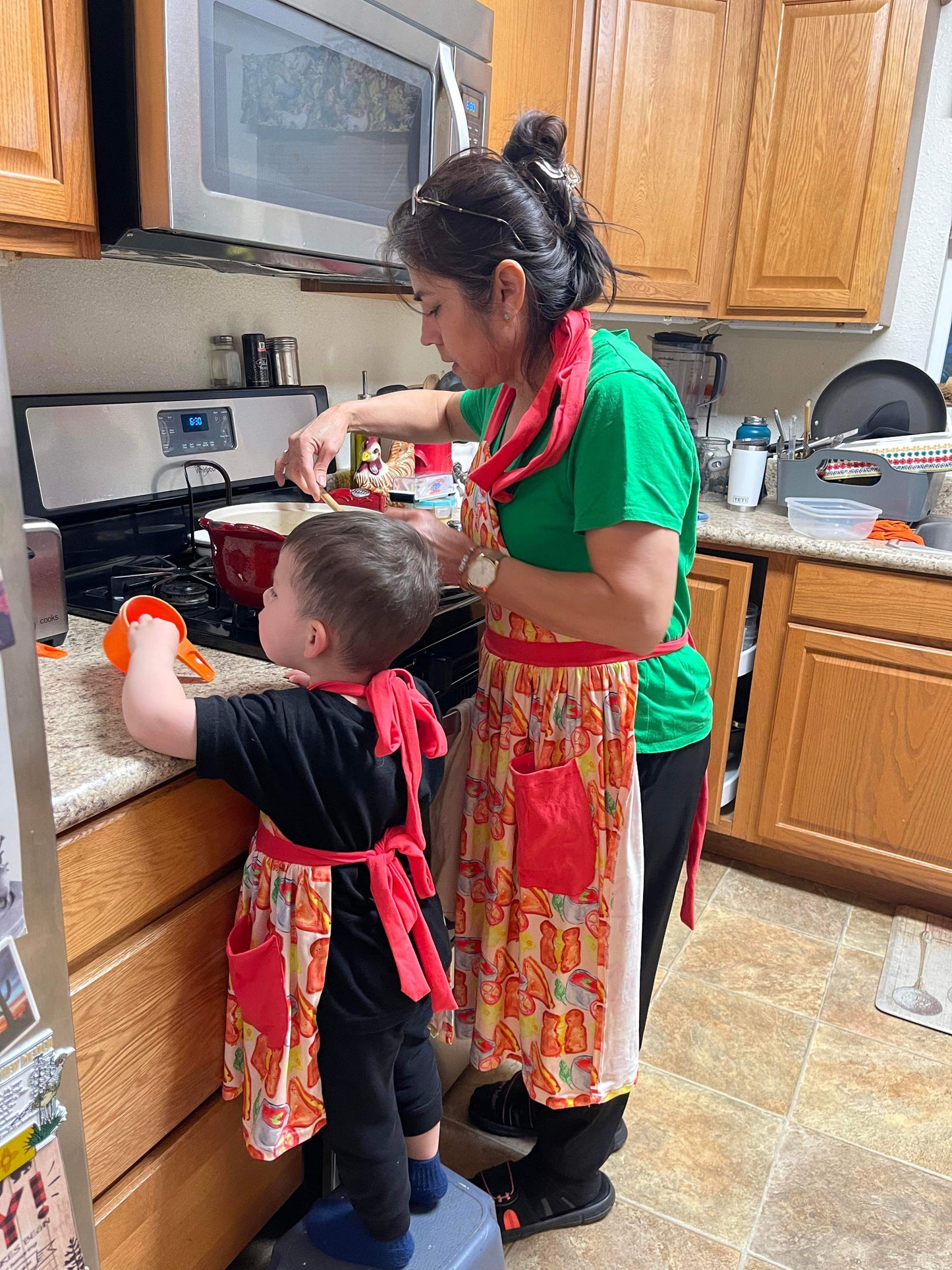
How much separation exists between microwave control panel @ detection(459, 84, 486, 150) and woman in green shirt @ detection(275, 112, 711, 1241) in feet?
1.72

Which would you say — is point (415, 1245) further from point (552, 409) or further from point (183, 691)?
point (552, 409)

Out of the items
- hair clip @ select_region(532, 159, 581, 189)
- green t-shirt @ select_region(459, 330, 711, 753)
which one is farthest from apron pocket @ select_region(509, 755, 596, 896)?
hair clip @ select_region(532, 159, 581, 189)

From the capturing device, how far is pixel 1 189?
0.99 m

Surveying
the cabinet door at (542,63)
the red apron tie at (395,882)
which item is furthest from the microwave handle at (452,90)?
the red apron tie at (395,882)

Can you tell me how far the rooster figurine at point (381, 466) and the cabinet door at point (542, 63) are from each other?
1.96 feet

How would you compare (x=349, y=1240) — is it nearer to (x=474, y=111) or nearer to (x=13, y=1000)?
(x=13, y=1000)

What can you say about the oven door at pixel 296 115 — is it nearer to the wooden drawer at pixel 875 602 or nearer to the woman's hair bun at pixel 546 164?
the woman's hair bun at pixel 546 164

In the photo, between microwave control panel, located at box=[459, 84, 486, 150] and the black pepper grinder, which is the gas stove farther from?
microwave control panel, located at box=[459, 84, 486, 150]

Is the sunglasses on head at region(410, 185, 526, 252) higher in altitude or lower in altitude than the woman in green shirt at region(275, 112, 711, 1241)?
higher

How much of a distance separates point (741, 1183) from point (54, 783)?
4.26 feet

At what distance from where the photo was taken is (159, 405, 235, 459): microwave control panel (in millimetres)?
1568

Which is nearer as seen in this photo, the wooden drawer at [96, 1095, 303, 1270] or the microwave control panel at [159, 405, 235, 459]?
the wooden drawer at [96, 1095, 303, 1270]

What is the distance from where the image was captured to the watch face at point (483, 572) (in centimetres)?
109

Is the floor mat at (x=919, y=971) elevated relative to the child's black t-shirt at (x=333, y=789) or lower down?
lower down
